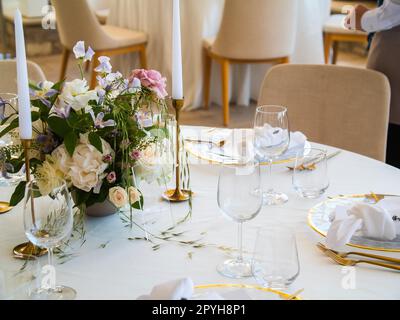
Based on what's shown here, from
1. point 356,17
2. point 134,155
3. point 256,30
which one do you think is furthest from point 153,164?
point 256,30

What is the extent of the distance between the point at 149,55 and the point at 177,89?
11.1 ft

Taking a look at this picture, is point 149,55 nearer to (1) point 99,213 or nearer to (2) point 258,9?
(2) point 258,9

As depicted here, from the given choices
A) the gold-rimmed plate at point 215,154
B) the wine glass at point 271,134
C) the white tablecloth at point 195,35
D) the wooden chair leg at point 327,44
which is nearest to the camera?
the wine glass at point 271,134

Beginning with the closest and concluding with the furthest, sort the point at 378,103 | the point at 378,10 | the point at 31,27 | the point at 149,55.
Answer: the point at 378,103 < the point at 378,10 < the point at 149,55 < the point at 31,27

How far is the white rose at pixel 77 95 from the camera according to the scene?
1279 mm

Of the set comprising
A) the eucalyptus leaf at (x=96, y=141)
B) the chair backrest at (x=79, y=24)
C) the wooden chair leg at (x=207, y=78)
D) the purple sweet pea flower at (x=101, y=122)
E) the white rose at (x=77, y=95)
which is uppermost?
the white rose at (x=77, y=95)

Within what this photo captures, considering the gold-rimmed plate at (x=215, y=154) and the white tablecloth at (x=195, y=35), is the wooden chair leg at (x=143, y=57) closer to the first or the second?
the white tablecloth at (x=195, y=35)

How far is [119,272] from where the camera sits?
1187 mm

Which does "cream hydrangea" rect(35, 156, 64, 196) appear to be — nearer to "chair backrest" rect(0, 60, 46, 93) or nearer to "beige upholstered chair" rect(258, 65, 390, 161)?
"chair backrest" rect(0, 60, 46, 93)

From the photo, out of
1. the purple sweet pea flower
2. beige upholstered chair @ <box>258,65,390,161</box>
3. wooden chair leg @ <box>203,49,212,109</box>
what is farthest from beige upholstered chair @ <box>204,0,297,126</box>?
the purple sweet pea flower

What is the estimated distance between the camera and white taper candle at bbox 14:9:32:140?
117cm

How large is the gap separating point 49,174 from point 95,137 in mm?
112

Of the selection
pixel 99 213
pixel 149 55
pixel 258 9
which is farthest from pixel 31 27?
pixel 99 213

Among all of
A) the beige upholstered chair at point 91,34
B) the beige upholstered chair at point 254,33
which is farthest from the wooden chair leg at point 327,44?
the beige upholstered chair at point 91,34
